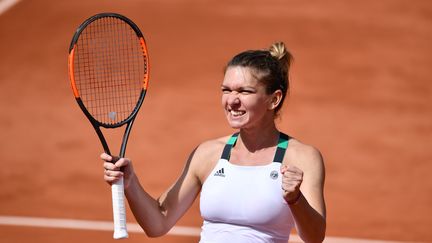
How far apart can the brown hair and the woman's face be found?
4cm

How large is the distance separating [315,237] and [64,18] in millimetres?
8015

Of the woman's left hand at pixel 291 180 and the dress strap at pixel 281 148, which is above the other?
the dress strap at pixel 281 148

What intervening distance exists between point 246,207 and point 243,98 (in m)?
0.63

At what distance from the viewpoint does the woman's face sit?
195 inches

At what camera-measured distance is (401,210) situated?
8.39 meters

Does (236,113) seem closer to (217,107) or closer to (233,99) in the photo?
(233,99)

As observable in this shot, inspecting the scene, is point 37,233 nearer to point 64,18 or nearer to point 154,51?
point 154,51

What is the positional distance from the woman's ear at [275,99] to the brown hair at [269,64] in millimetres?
24

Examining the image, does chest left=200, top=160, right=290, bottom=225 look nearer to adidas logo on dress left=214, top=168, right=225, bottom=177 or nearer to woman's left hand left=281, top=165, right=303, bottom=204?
adidas logo on dress left=214, top=168, right=225, bottom=177

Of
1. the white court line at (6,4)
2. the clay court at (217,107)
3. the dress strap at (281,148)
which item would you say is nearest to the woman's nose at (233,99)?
the dress strap at (281,148)

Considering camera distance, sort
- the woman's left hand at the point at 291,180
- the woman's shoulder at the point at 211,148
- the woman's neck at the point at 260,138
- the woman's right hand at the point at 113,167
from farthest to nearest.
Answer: the woman's shoulder at the point at 211,148 < the woman's neck at the point at 260,138 < the woman's right hand at the point at 113,167 < the woman's left hand at the point at 291,180

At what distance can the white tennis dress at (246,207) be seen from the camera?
4875 millimetres

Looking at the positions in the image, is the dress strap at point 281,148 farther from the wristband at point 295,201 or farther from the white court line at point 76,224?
the white court line at point 76,224

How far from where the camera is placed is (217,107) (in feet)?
33.2
